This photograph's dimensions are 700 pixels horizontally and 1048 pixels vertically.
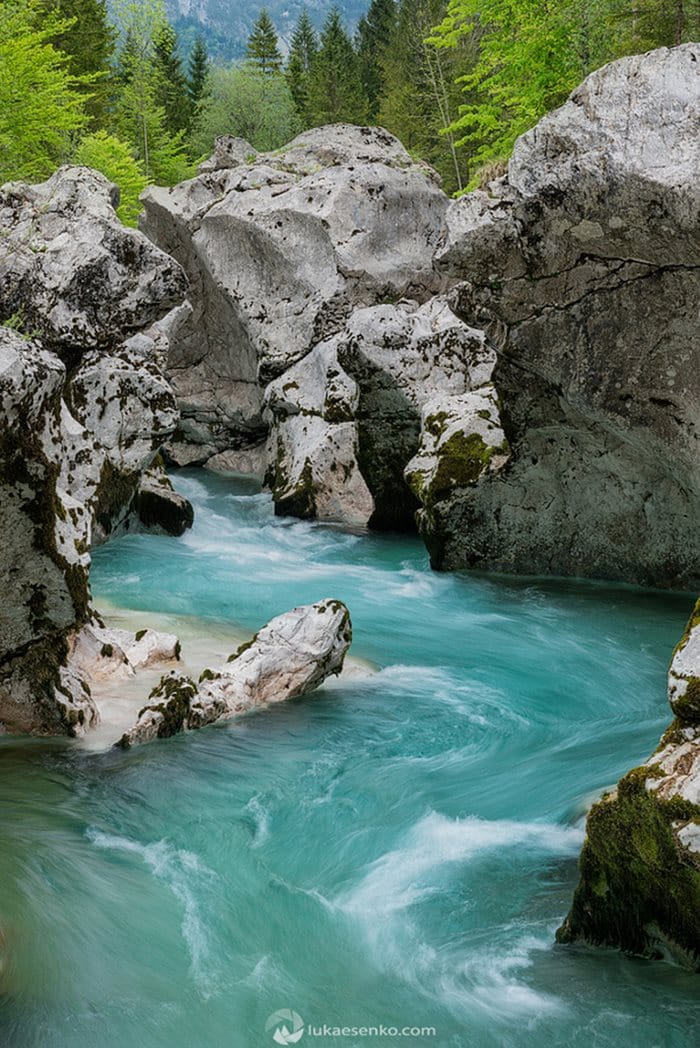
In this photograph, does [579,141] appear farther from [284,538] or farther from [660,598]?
[284,538]

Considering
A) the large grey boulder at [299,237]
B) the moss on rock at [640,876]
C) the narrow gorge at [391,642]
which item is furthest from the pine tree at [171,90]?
the moss on rock at [640,876]

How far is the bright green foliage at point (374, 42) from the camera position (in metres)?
51.1

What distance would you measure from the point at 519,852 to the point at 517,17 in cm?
1607

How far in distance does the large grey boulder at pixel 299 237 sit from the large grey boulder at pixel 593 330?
8.36 meters

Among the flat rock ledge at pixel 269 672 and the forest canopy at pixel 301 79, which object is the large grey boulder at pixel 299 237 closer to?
the forest canopy at pixel 301 79

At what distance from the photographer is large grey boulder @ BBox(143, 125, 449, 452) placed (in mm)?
21719

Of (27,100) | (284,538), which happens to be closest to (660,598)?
(284,538)

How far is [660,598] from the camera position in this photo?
41.9 feet

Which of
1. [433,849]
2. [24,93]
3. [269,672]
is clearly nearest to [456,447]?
[269,672]

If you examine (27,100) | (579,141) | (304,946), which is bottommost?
(304,946)

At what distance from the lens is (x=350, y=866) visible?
6.03 meters

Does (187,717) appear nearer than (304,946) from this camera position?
No

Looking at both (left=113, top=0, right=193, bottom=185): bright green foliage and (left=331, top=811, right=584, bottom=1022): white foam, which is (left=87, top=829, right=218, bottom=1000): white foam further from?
(left=113, top=0, right=193, bottom=185): bright green foliage

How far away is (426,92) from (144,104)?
12.3m
